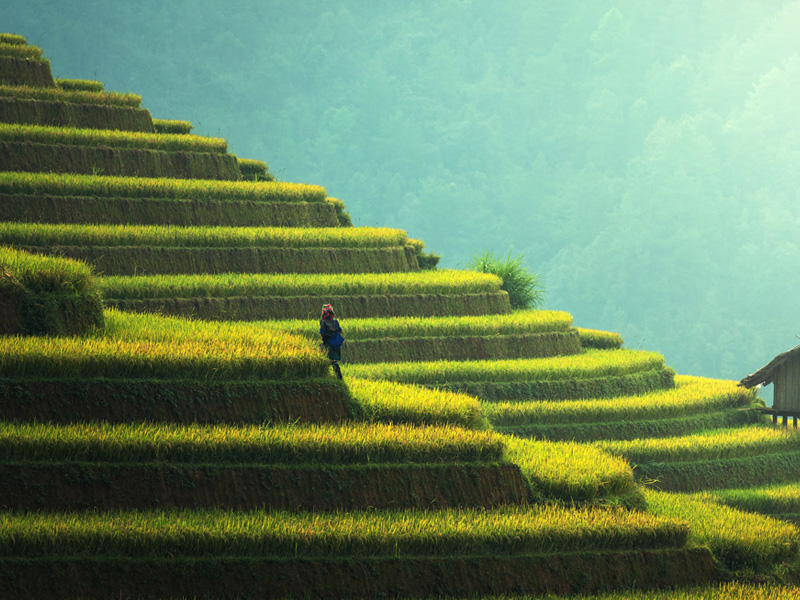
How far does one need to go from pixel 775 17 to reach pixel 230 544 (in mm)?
142515

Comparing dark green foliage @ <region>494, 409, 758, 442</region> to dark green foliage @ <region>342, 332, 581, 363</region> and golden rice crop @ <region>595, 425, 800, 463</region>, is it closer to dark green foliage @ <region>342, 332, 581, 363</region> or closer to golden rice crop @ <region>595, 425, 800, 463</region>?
golden rice crop @ <region>595, 425, 800, 463</region>

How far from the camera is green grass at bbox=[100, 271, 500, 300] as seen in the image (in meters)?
20.5

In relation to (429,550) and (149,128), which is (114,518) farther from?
(149,128)

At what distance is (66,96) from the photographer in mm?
27000

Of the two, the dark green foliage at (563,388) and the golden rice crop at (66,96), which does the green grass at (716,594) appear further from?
the golden rice crop at (66,96)

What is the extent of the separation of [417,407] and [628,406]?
390 inches

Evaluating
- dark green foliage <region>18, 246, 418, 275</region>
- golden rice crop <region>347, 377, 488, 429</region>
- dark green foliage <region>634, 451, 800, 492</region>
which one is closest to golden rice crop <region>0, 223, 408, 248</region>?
dark green foliage <region>18, 246, 418, 275</region>

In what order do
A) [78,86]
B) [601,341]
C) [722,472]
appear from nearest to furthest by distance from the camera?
Answer: 1. [722,472]
2. [601,341]
3. [78,86]

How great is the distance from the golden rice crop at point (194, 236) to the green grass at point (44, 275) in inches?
250

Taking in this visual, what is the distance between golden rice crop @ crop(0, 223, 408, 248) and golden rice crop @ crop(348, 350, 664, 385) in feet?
15.0

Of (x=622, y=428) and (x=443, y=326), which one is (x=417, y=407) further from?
(x=622, y=428)

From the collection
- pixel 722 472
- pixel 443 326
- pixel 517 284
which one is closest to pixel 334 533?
pixel 443 326

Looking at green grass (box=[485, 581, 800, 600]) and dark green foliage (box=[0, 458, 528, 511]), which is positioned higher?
dark green foliage (box=[0, 458, 528, 511])

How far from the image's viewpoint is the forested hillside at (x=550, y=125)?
111500mm
